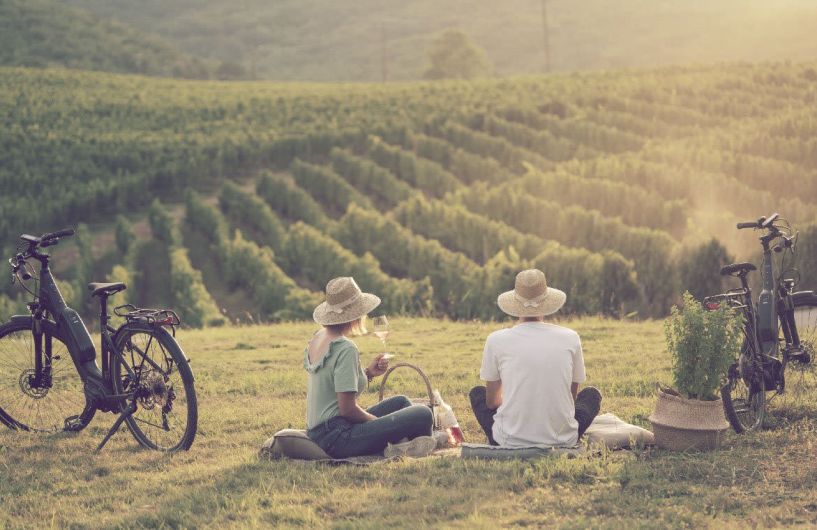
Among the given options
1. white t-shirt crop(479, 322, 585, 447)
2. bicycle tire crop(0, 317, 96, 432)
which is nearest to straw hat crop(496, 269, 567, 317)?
white t-shirt crop(479, 322, 585, 447)

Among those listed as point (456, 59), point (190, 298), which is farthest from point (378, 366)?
point (456, 59)

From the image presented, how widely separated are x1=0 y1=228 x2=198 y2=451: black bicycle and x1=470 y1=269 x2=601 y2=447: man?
2.25 meters

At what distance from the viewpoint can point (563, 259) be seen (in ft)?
63.4

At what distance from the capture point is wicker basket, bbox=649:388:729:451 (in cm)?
698

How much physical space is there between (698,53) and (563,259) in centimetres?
9415

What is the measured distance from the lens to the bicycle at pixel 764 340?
24.8ft

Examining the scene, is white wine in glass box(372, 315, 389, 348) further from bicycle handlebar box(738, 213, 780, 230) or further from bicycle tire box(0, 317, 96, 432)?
bicycle handlebar box(738, 213, 780, 230)

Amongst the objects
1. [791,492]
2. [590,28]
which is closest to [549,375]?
[791,492]

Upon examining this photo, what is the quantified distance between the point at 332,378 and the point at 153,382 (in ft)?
5.17

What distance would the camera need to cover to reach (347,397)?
6.96 meters

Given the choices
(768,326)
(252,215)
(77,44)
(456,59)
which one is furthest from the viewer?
(456,59)

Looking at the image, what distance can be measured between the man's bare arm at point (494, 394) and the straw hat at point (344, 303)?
97 centimetres

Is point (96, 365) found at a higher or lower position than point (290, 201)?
lower

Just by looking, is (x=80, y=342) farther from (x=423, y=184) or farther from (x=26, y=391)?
(x=423, y=184)
